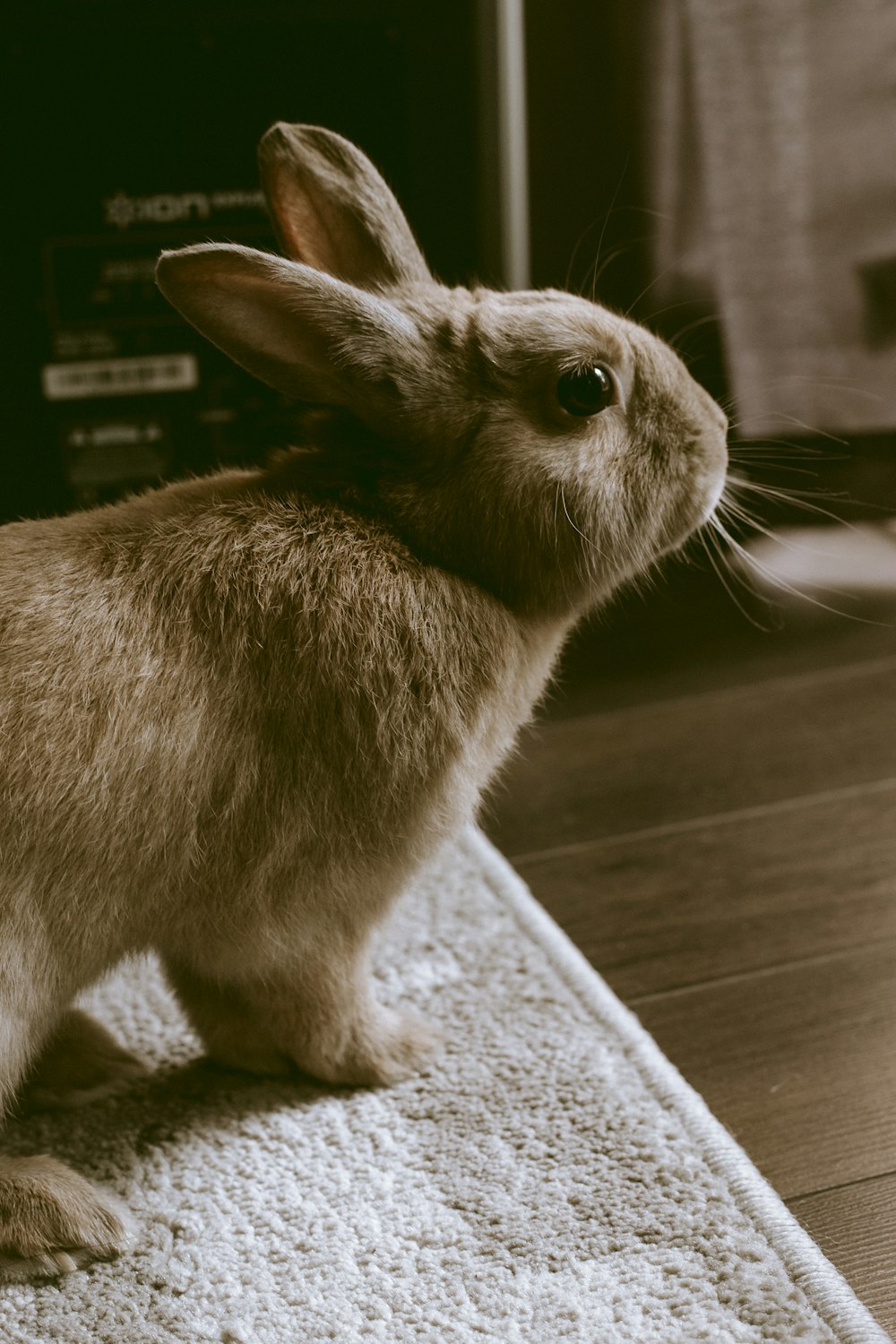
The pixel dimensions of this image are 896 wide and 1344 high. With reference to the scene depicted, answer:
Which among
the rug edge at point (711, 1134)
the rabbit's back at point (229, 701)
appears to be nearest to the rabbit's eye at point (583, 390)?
the rabbit's back at point (229, 701)

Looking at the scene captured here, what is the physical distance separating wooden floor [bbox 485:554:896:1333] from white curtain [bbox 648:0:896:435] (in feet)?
0.97

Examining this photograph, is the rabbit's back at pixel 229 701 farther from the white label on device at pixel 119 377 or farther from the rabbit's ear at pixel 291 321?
the white label on device at pixel 119 377

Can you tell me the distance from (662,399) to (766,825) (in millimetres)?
517

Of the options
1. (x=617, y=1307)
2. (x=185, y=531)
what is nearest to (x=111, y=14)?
(x=185, y=531)

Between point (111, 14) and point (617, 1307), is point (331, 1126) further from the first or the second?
point (111, 14)

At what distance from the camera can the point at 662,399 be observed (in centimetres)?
81

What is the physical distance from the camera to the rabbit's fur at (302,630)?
2.34ft

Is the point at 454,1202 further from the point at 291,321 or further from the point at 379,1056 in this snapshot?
the point at 291,321

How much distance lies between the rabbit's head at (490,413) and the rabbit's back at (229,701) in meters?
0.03

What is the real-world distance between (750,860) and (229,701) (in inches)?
23.0

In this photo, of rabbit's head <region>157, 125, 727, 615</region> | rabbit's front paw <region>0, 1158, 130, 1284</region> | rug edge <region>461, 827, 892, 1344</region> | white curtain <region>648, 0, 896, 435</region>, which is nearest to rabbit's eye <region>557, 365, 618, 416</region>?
rabbit's head <region>157, 125, 727, 615</region>

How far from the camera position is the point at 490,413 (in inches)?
30.4

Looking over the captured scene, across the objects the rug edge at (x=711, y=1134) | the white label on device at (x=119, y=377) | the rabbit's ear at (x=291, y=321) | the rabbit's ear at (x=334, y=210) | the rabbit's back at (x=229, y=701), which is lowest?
the rug edge at (x=711, y=1134)

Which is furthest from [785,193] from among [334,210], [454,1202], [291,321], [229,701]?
[454,1202]
